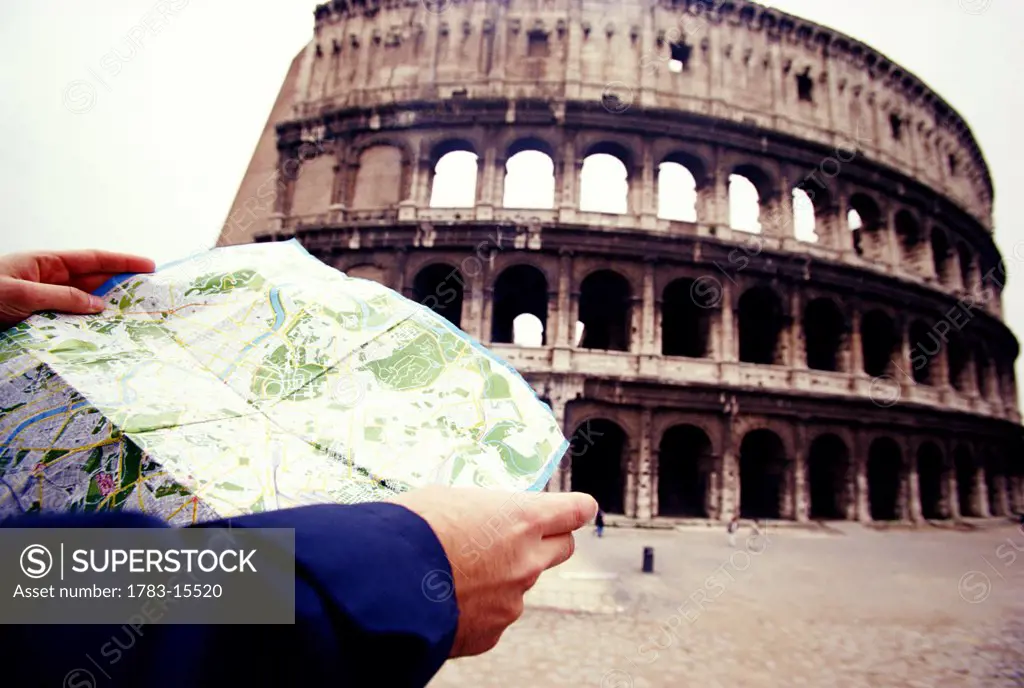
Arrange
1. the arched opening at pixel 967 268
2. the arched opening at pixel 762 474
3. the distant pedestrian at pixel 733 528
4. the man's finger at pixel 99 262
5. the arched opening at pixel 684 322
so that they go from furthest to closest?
the arched opening at pixel 967 268, the arched opening at pixel 684 322, the arched opening at pixel 762 474, the distant pedestrian at pixel 733 528, the man's finger at pixel 99 262

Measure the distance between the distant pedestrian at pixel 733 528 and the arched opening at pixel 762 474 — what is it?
2016mm

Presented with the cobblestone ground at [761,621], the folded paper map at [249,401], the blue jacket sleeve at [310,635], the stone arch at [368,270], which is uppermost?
the stone arch at [368,270]

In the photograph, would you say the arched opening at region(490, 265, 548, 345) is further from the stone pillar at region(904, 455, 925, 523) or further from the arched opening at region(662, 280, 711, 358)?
the stone pillar at region(904, 455, 925, 523)

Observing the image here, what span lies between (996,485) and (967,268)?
352 inches

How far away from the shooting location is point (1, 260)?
1.67 m

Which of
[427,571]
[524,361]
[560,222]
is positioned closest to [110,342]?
[427,571]

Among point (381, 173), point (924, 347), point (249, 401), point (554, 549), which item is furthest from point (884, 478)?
point (249, 401)

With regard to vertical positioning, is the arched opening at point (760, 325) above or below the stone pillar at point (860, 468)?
above

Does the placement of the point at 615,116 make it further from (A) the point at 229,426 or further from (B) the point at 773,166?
(A) the point at 229,426

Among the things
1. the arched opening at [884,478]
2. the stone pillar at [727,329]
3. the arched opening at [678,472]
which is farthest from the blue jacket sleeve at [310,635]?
the arched opening at [884,478]

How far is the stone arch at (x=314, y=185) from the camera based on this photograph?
53.6 ft

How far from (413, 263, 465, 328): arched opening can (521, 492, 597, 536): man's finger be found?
44.3ft

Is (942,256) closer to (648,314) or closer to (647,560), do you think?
(648,314)

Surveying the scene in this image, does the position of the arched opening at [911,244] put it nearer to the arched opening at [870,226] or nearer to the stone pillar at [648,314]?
the arched opening at [870,226]
